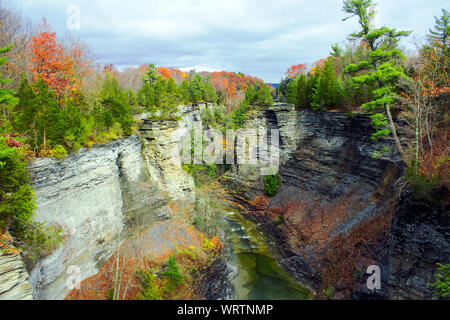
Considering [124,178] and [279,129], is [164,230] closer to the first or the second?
[124,178]

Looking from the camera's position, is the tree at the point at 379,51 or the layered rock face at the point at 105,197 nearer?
the layered rock face at the point at 105,197

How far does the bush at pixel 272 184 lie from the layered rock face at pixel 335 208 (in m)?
0.61

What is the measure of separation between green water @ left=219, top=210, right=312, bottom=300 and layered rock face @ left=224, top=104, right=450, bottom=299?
1.06 meters

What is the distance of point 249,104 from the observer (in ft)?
131

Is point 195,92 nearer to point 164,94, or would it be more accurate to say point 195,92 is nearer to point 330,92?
point 164,94

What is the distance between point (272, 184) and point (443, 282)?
21.3 meters

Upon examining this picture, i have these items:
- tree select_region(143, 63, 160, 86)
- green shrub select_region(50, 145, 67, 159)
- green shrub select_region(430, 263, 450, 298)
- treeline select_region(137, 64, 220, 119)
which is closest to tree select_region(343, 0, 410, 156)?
green shrub select_region(430, 263, 450, 298)

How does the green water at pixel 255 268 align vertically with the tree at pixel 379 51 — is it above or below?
below

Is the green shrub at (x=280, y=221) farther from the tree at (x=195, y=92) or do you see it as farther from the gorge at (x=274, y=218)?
the tree at (x=195, y=92)

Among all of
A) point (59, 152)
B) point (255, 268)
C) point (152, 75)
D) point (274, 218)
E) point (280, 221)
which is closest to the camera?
point (59, 152)

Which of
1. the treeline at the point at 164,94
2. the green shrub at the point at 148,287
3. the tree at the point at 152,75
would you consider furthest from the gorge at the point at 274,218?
the tree at the point at 152,75

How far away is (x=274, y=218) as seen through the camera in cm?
2819

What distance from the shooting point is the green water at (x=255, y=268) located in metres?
19.2

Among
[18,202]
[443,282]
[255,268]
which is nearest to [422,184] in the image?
[443,282]
